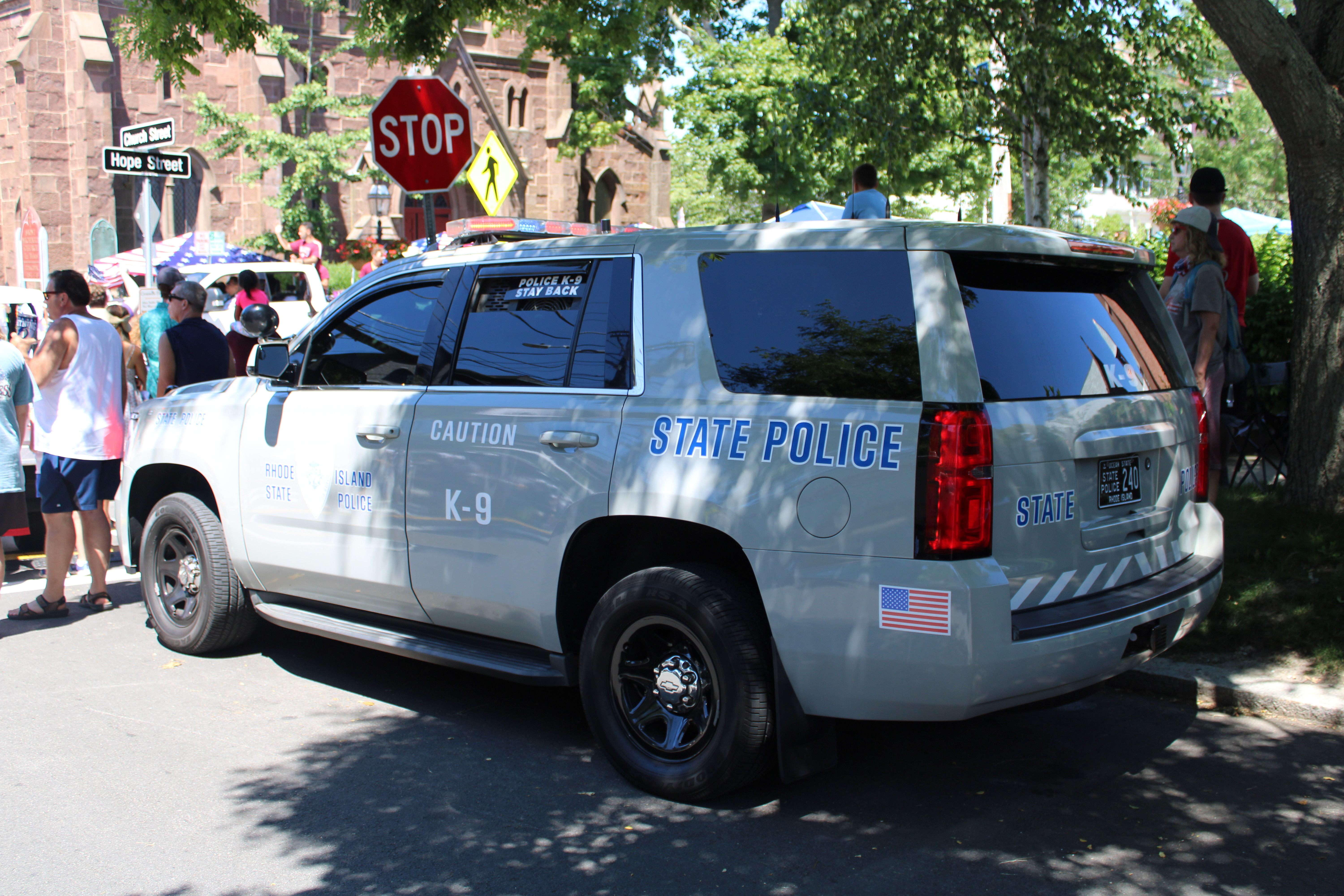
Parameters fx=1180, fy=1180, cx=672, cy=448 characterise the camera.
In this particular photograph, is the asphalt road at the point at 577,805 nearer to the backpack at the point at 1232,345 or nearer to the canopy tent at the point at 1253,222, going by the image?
the backpack at the point at 1232,345

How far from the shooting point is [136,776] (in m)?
4.60

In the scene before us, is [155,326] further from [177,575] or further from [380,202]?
[380,202]

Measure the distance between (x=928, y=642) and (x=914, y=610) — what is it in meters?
0.10

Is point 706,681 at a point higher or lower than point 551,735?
higher

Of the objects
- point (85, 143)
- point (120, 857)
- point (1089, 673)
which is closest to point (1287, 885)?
point (1089, 673)

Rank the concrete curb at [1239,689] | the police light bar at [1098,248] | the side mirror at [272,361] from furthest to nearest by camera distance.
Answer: the side mirror at [272,361] → the concrete curb at [1239,689] → the police light bar at [1098,248]

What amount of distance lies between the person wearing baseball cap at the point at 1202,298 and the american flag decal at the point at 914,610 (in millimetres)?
3768

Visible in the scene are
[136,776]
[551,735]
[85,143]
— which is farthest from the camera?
[85,143]

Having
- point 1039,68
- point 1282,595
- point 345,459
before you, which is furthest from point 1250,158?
point 345,459

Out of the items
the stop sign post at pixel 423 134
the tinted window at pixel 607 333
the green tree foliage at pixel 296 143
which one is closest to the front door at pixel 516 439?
the tinted window at pixel 607 333

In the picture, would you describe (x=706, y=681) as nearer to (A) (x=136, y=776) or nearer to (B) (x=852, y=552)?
(B) (x=852, y=552)

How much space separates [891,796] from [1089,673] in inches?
36.7

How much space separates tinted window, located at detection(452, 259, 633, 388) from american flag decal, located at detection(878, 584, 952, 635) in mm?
1314

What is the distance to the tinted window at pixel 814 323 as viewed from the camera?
3818mm
